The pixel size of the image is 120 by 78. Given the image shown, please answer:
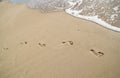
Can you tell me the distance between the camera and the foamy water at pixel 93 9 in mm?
3482

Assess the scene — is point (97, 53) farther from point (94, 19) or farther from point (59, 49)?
point (94, 19)

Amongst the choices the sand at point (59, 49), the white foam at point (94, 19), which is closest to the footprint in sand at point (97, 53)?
the sand at point (59, 49)

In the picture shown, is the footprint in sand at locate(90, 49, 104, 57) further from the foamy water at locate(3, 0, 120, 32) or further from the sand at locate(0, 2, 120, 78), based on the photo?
the foamy water at locate(3, 0, 120, 32)

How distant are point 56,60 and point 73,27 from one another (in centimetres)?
101

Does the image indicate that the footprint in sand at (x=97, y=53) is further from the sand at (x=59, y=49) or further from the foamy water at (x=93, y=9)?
the foamy water at (x=93, y=9)

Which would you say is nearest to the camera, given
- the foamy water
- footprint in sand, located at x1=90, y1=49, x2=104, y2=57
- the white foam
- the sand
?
the sand

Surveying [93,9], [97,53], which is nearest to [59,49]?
[97,53]

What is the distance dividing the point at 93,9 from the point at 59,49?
1.62 meters

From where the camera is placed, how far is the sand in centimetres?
253

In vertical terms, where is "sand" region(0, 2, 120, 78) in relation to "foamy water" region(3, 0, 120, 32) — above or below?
below

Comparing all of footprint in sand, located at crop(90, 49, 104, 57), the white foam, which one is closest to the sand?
footprint in sand, located at crop(90, 49, 104, 57)

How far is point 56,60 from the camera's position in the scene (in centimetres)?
279

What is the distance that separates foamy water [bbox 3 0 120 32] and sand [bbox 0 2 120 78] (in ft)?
0.70

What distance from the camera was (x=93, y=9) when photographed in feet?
13.3
